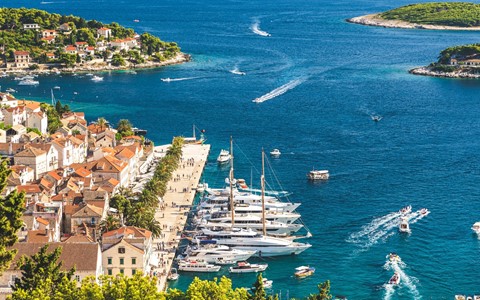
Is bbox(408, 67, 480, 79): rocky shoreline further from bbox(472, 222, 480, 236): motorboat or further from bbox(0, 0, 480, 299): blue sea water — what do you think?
bbox(472, 222, 480, 236): motorboat

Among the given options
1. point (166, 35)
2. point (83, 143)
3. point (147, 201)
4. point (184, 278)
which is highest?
point (166, 35)

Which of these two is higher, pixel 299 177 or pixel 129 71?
pixel 129 71

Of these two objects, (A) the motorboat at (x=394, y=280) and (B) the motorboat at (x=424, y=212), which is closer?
(A) the motorboat at (x=394, y=280)

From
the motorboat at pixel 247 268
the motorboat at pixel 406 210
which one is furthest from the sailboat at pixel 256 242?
the motorboat at pixel 406 210

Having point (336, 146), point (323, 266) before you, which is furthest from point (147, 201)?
point (336, 146)

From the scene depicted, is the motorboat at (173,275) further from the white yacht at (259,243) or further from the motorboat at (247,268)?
the white yacht at (259,243)

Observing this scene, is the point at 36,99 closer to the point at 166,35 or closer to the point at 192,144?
the point at 192,144
